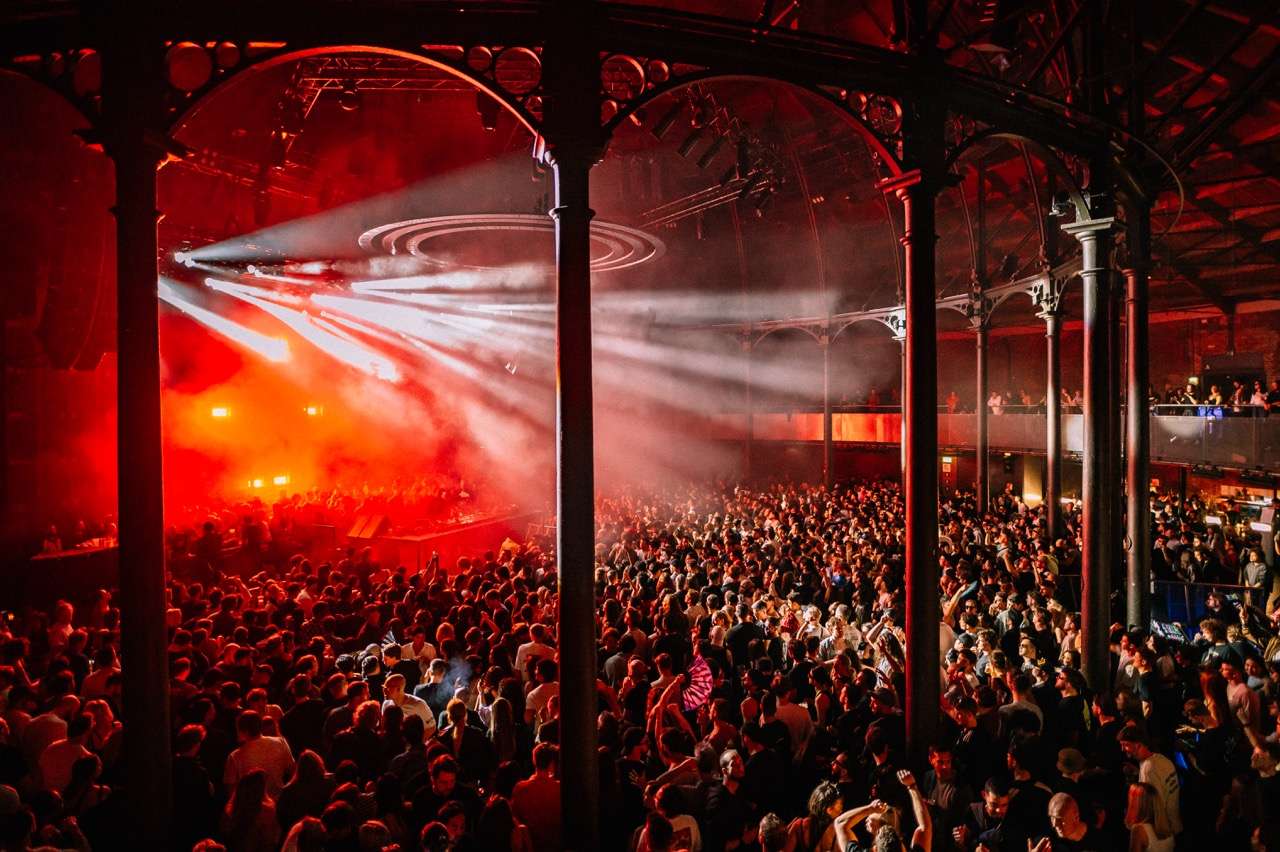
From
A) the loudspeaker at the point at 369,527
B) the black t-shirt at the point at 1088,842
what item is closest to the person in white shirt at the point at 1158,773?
the black t-shirt at the point at 1088,842

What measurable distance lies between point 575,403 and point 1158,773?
411 cm

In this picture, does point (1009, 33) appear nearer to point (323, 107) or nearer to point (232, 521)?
point (323, 107)

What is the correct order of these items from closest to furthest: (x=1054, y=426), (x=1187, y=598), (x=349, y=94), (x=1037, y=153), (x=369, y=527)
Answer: (x=1037, y=153) < (x=1187, y=598) < (x=349, y=94) < (x=1054, y=426) < (x=369, y=527)

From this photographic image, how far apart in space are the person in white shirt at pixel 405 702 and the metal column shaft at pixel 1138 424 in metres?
7.26

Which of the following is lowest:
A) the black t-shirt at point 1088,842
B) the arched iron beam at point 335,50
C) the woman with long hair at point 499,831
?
the black t-shirt at point 1088,842

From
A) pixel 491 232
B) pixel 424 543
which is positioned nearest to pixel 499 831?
pixel 491 232

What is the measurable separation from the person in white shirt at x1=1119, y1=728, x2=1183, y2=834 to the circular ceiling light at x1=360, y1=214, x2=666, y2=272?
25.7 feet

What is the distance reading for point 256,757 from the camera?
475 centimetres

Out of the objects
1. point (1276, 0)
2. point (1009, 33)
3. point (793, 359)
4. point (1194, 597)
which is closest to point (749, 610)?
point (1009, 33)

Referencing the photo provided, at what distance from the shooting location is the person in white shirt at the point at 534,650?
6.58 m

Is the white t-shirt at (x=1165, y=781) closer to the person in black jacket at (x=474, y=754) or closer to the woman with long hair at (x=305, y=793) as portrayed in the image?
the person in black jacket at (x=474, y=754)

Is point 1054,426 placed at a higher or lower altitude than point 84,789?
higher

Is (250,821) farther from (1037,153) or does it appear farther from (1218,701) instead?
(1037,153)

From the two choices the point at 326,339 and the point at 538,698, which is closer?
the point at 538,698
